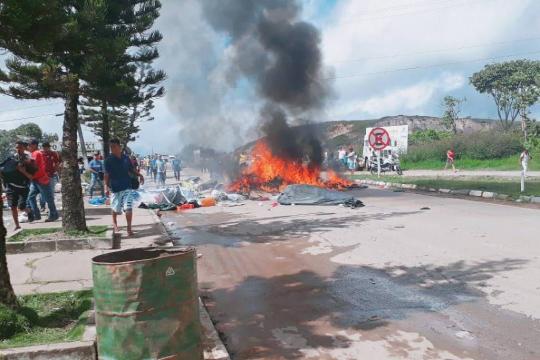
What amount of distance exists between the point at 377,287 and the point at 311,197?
325 inches

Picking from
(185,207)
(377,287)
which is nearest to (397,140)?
(185,207)

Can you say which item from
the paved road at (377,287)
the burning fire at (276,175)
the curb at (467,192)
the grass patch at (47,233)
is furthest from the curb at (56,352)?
the burning fire at (276,175)

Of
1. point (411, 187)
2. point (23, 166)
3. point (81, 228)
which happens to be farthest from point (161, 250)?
point (411, 187)

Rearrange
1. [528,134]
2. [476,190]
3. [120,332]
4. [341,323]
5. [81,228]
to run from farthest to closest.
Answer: [528,134]
[476,190]
[81,228]
[341,323]
[120,332]

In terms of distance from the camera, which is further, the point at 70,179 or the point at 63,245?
the point at 70,179

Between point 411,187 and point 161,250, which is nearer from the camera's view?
point 161,250

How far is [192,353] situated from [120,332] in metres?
0.46

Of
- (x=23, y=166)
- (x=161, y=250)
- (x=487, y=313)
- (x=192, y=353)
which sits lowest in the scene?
(x=487, y=313)

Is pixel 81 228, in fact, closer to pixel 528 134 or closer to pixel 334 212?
pixel 334 212

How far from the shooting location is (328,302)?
4.71 metres

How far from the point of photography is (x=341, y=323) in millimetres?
4145

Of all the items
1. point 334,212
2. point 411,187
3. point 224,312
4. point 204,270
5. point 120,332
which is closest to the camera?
point 120,332

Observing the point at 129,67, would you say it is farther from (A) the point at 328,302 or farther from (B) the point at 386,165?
(B) the point at 386,165

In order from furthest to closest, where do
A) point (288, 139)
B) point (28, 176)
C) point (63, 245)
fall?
point (288, 139) < point (28, 176) < point (63, 245)
